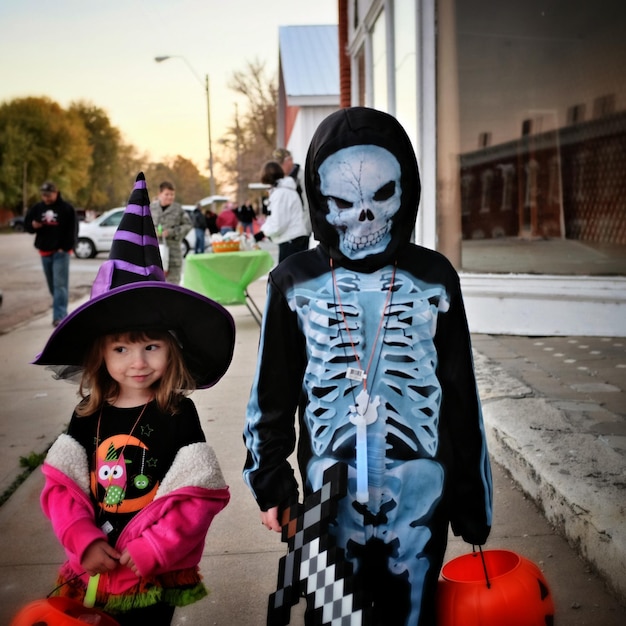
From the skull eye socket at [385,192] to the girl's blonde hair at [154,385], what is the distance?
82 cm

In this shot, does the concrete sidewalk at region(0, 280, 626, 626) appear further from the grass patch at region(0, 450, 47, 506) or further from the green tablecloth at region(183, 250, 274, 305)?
the green tablecloth at region(183, 250, 274, 305)

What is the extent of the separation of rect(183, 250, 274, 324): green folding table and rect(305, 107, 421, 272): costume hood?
22.8 ft

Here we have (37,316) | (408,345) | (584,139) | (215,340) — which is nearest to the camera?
(408,345)

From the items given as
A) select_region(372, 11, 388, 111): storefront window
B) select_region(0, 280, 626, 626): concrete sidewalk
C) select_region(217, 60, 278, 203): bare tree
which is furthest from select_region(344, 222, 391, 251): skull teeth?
select_region(217, 60, 278, 203): bare tree

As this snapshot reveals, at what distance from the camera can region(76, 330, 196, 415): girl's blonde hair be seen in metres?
2.37

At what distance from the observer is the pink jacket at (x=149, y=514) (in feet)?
6.95

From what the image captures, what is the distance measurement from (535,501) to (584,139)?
5.77 metres

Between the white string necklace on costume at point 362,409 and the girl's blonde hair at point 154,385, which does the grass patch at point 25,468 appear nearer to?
the girl's blonde hair at point 154,385

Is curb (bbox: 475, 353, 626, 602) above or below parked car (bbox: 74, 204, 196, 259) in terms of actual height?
below

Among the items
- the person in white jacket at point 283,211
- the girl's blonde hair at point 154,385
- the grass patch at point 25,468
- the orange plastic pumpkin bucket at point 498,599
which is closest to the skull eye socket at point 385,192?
the girl's blonde hair at point 154,385

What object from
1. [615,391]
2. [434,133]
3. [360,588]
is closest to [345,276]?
[360,588]

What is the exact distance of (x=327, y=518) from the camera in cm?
188

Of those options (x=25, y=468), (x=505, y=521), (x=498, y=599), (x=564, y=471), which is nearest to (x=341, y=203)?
(x=498, y=599)

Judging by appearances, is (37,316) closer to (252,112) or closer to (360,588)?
(360,588)
